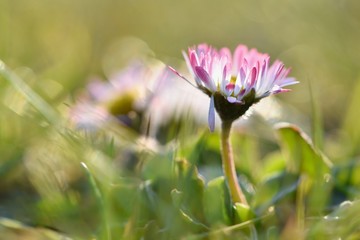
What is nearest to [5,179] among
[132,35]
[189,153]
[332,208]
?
[189,153]

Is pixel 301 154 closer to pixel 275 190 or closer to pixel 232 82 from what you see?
pixel 275 190

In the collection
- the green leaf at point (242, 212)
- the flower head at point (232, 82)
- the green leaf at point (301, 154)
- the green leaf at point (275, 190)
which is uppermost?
the flower head at point (232, 82)

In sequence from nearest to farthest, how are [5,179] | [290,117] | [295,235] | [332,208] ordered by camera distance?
[295,235] < [332,208] < [5,179] < [290,117]

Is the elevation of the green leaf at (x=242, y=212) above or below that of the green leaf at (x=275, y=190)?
above

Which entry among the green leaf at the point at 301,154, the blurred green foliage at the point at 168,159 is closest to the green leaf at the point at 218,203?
Result: the blurred green foliage at the point at 168,159

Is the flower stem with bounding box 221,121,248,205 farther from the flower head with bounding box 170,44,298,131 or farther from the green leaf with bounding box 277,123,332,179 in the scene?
the green leaf with bounding box 277,123,332,179

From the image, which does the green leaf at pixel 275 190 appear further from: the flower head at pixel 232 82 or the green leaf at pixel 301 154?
the flower head at pixel 232 82

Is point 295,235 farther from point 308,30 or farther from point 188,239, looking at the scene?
point 308,30
